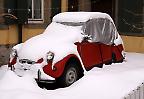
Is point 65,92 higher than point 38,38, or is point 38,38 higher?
point 38,38

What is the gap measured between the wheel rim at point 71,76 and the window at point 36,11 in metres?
6.52

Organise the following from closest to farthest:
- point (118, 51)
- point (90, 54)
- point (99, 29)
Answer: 1. point (90, 54)
2. point (99, 29)
3. point (118, 51)

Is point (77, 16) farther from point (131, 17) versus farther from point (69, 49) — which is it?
point (131, 17)

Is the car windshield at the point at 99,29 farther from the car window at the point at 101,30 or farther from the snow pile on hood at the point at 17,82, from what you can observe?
the snow pile on hood at the point at 17,82

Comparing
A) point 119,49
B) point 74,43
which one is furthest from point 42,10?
point 74,43

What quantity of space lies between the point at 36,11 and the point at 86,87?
7.96 meters

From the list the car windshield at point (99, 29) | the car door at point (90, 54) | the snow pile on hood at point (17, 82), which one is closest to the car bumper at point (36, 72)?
the snow pile on hood at point (17, 82)

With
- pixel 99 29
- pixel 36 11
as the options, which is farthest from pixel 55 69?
pixel 36 11

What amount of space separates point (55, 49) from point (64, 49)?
0.22 m

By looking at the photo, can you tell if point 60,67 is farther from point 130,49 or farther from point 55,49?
point 130,49

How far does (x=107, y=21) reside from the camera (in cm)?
1192

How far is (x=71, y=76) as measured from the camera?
9.76 m

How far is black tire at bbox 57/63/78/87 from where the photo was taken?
9.47m

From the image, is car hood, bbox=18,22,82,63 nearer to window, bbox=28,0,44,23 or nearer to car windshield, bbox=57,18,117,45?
car windshield, bbox=57,18,117,45
